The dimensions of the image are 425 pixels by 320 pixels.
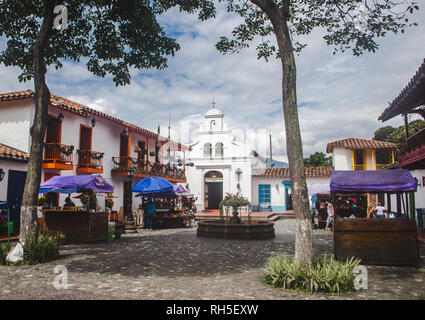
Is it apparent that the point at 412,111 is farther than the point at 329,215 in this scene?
No

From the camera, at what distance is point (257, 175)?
27.7 m

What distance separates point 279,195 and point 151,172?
36.8 ft

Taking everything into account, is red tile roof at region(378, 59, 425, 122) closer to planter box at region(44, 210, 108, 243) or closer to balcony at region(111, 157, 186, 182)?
planter box at region(44, 210, 108, 243)

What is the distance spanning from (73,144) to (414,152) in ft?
47.3

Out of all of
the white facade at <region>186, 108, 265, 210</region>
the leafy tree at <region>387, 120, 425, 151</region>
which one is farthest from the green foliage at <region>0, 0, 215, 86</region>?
the leafy tree at <region>387, 120, 425, 151</region>

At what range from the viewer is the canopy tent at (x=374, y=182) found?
7.80 m

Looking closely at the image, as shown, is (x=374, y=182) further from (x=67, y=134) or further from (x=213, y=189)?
(x=213, y=189)

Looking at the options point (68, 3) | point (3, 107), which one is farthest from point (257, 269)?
point (3, 107)

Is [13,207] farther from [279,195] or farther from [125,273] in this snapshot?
[279,195]

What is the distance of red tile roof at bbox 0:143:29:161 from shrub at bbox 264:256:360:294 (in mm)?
10887

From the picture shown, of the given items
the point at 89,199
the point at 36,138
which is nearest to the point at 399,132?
the point at 89,199

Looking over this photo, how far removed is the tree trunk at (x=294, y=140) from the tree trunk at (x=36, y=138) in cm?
517

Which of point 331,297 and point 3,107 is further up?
point 3,107

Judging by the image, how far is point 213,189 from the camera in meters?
28.5
